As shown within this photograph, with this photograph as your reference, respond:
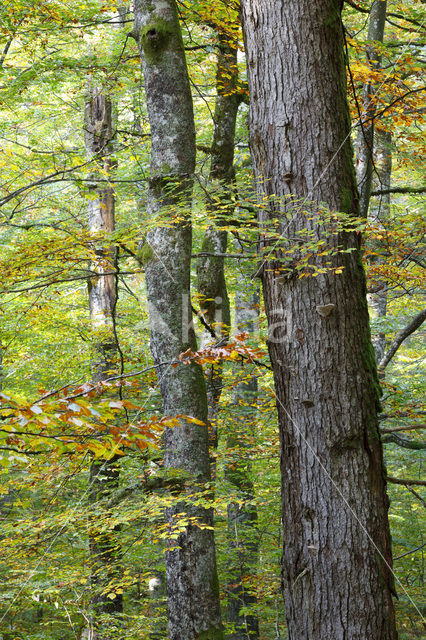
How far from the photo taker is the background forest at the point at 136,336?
12.7ft

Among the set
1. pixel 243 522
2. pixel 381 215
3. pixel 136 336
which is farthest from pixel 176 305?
pixel 381 215

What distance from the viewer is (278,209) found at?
270cm

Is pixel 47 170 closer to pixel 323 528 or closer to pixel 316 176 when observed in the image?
pixel 316 176

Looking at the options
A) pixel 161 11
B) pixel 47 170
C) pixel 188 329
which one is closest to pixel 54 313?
pixel 47 170

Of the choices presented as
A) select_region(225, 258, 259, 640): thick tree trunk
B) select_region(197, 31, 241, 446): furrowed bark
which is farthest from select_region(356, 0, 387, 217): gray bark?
select_region(225, 258, 259, 640): thick tree trunk

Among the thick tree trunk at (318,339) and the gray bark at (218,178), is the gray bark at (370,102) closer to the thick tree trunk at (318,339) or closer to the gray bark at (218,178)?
the thick tree trunk at (318,339)

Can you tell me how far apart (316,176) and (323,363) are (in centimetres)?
99

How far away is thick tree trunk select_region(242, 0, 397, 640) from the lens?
2293 mm

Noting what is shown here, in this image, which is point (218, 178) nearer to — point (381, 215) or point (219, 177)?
point (219, 177)

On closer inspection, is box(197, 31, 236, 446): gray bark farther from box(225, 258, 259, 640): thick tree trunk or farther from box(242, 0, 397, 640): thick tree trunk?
box(242, 0, 397, 640): thick tree trunk

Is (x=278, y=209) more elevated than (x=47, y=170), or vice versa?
(x=47, y=170)

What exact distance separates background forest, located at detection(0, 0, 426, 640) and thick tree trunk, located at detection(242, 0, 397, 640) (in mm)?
186

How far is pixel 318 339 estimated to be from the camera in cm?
247

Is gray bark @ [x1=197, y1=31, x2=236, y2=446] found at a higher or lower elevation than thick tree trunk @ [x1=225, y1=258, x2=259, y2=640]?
higher
